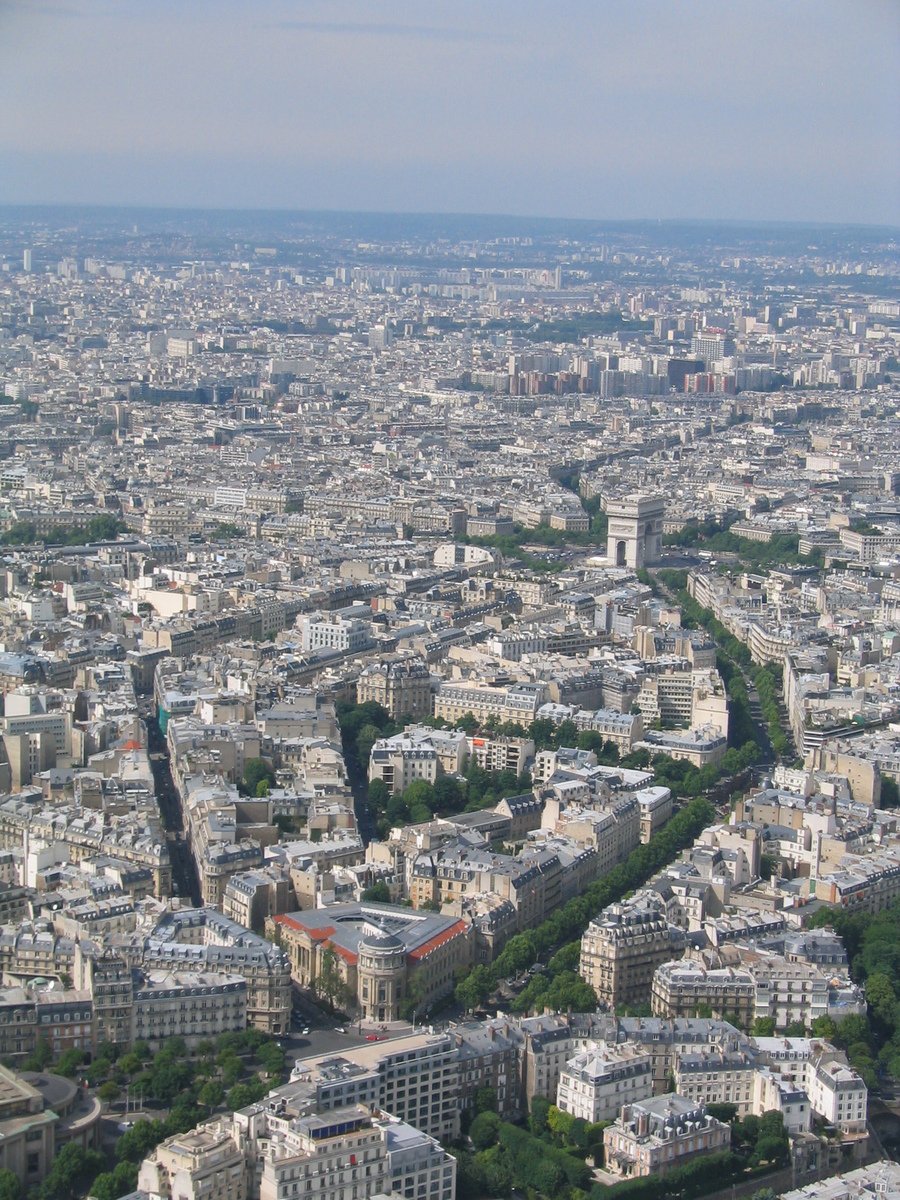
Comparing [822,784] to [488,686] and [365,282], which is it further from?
[365,282]

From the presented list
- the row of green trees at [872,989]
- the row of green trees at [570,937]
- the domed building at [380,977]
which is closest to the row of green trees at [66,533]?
the row of green trees at [570,937]

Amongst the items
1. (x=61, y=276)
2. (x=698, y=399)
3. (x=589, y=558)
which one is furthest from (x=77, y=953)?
(x=61, y=276)

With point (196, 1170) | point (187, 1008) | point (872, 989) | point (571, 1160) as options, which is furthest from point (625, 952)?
point (196, 1170)

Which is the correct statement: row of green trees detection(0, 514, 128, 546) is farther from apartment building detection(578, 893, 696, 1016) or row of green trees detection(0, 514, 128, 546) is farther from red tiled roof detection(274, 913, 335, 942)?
apartment building detection(578, 893, 696, 1016)

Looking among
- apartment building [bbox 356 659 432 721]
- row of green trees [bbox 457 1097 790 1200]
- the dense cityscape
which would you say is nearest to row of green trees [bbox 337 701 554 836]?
the dense cityscape

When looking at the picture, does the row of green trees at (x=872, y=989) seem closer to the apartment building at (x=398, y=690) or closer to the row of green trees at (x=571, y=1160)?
the row of green trees at (x=571, y=1160)
